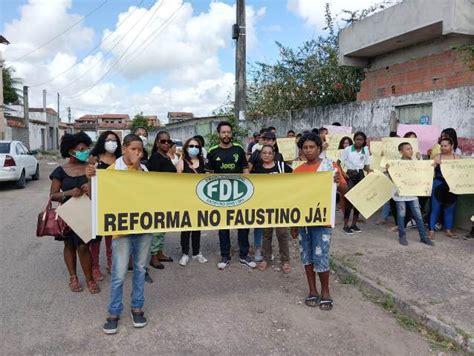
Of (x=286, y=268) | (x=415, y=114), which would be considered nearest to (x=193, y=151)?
(x=286, y=268)

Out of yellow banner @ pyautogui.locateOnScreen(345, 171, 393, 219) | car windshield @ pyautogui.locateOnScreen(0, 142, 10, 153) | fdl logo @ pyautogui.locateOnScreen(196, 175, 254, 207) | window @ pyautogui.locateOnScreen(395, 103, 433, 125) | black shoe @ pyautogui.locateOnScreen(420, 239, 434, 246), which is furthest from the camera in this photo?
car windshield @ pyautogui.locateOnScreen(0, 142, 10, 153)

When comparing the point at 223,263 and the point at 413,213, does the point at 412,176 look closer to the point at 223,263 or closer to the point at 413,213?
the point at 413,213

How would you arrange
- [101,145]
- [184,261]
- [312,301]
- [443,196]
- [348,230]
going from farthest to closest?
[348,230] < [443,196] < [184,261] < [101,145] < [312,301]

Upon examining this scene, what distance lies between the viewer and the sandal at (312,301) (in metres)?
4.37

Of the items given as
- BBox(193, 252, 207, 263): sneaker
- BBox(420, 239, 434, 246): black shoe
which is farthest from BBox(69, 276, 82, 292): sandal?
BBox(420, 239, 434, 246): black shoe

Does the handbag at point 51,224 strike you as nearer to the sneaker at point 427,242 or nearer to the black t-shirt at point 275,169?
the black t-shirt at point 275,169

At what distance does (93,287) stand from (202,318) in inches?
53.7

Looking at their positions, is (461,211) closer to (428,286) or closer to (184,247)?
(428,286)

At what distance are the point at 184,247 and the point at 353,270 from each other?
220 centimetres

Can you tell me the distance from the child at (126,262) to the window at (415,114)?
6.43m

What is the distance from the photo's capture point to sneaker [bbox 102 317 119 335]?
370cm

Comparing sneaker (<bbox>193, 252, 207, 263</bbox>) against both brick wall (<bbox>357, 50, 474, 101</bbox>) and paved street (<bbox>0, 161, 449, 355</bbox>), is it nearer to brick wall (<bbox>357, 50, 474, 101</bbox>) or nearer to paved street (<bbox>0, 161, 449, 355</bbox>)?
paved street (<bbox>0, 161, 449, 355</bbox>)

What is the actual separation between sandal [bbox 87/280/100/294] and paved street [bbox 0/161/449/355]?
10 cm

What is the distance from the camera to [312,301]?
4.38 m
